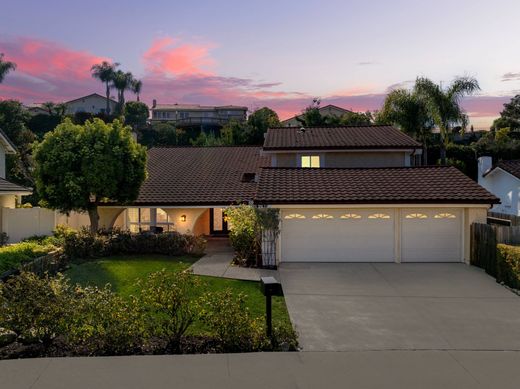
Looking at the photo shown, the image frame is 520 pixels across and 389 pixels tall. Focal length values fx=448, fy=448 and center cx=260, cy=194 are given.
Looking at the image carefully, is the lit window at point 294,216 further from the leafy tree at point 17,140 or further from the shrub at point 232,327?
the leafy tree at point 17,140

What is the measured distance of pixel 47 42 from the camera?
21344mm

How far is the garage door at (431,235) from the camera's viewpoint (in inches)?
602

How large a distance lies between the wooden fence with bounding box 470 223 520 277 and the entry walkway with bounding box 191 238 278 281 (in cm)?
646

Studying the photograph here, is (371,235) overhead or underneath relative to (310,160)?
underneath

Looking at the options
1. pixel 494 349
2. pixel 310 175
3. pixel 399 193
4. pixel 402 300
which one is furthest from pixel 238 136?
pixel 494 349

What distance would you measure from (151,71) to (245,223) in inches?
578

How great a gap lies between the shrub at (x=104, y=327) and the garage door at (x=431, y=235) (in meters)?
10.5

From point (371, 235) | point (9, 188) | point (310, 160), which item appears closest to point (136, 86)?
point (9, 188)

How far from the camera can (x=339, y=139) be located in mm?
Result: 23922

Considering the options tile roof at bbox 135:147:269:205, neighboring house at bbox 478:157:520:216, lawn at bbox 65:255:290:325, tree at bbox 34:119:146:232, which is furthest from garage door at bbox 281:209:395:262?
neighboring house at bbox 478:157:520:216

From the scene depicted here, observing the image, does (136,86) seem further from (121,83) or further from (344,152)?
(344,152)

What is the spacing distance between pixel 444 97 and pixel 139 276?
1073 inches

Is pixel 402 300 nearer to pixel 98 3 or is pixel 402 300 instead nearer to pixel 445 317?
pixel 445 317

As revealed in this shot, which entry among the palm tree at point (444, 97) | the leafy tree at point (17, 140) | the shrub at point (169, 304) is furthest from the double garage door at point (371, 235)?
the leafy tree at point (17, 140)
